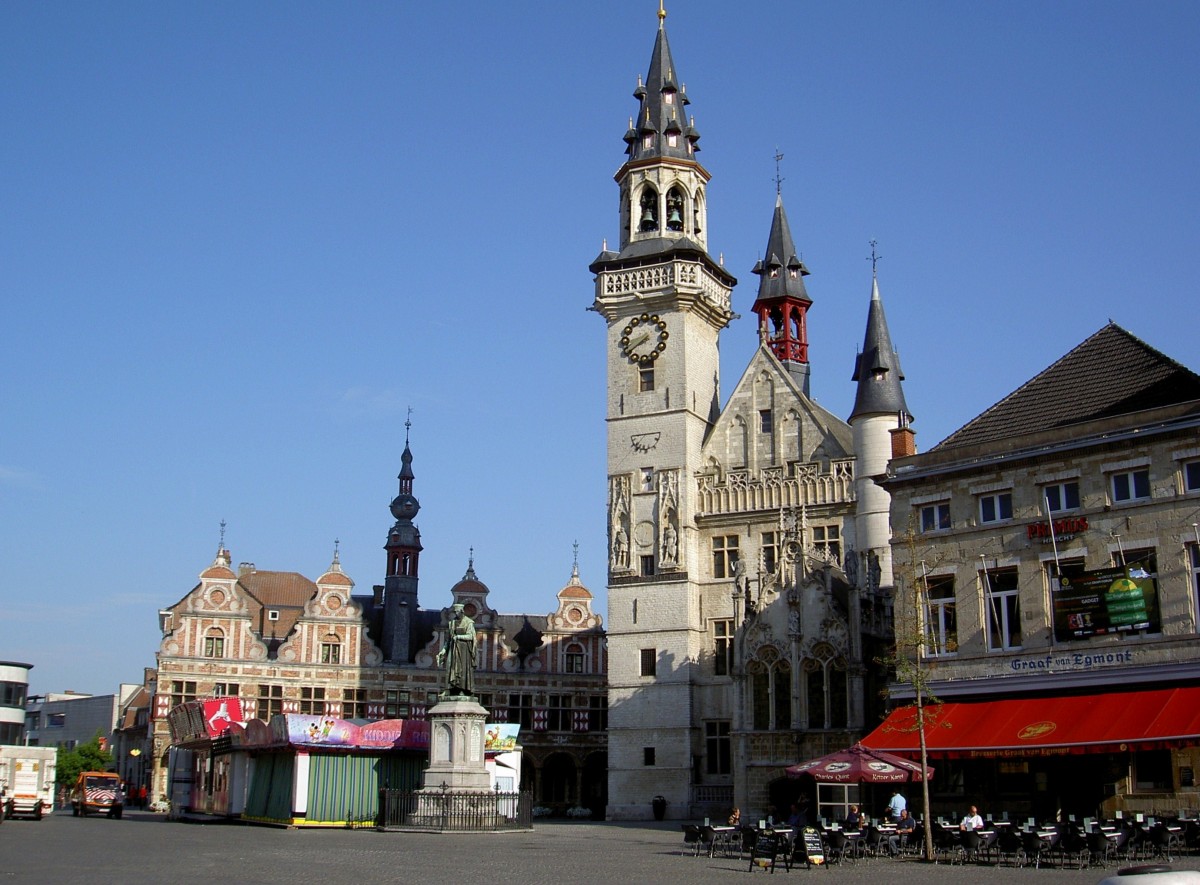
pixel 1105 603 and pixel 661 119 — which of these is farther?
pixel 661 119

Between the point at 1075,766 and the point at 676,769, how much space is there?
18504 mm

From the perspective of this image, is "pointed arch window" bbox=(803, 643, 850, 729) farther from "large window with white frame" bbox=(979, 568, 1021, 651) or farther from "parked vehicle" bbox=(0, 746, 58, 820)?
"parked vehicle" bbox=(0, 746, 58, 820)

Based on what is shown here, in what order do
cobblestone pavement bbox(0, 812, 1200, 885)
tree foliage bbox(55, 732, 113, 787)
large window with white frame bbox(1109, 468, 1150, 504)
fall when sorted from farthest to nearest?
tree foliage bbox(55, 732, 113, 787) → large window with white frame bbox(1109, 468, 1150, 504) → cobblestone pavement bbox(0, 812, 1200, 885)

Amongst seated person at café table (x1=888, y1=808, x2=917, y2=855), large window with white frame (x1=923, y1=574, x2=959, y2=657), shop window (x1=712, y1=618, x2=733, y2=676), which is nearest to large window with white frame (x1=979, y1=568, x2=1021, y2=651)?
large window with white frame (x1=923, y1=574, x2=959, y2=657)

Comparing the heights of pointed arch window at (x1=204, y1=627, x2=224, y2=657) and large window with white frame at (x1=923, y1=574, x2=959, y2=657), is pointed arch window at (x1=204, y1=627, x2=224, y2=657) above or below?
above

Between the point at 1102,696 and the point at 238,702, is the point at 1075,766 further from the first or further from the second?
the point at 238,702

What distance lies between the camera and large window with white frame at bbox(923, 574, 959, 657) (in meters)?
29.8

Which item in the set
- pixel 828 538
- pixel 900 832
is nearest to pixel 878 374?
pixel 828 538

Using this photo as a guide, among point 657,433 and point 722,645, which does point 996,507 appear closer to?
point 722,645

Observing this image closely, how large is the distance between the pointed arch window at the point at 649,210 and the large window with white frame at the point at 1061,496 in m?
23.8

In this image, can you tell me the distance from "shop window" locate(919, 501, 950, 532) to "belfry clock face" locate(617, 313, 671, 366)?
17795mm

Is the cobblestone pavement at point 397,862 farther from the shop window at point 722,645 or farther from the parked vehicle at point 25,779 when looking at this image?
the shop window at point 722,645

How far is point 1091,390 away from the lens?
1179 inches

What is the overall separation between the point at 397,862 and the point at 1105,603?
50.7ft
